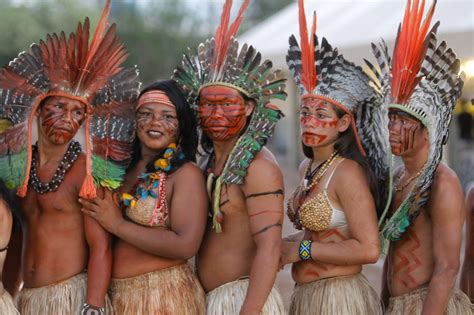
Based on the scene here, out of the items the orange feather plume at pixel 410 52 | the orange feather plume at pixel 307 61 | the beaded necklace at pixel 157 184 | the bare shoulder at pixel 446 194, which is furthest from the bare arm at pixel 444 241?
the beaded necklace at pixel 157 184

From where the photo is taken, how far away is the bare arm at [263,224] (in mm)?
3307

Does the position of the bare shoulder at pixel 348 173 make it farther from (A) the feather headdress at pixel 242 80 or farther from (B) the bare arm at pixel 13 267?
(B) the bare arm at pixel 13 267

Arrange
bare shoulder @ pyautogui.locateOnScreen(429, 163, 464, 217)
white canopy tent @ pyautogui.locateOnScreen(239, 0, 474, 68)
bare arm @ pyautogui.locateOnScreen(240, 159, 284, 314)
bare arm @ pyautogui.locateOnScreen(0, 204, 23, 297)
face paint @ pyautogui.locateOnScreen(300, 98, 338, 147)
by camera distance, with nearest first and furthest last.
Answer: bare arm @ pyautogui.locateOnScreen(240, 159, 284, 314) → bare shoulder @ pyautogui.locateOnScreen(429, 163, 464, 217) → face paint @ pyautogui.locateOnScreen(300, 98, 338, 147) → bare arm @ pyautogui.locateOnScreen(0, 204, 23, 297) → white canopy tent @ pyautogui.locateOnScreen(239, 0, 474, 68)

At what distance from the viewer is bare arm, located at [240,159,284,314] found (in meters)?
3.31

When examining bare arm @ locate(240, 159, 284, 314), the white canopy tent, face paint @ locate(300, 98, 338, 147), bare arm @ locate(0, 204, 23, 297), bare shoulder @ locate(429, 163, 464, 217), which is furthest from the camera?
the white canopy tent

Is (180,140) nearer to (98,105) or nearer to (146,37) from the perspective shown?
(98,105)

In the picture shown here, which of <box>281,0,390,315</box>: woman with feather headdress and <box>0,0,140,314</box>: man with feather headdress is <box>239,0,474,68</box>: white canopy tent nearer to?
<box>281,0,390,315</box>: woman with feather headdress

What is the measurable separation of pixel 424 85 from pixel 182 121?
3.60 ft

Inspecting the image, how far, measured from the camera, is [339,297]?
3.53m

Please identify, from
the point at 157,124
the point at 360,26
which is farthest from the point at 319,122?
the point at 360,26

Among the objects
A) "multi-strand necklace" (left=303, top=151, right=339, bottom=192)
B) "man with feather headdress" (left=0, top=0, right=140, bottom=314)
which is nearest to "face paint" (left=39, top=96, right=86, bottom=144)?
"man with feather headdress" (left=0, top=0, right=140, bottom=314)

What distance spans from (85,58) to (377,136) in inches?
53.6

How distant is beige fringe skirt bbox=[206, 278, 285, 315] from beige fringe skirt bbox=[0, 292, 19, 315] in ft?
2.78

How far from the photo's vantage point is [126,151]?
143 inches
